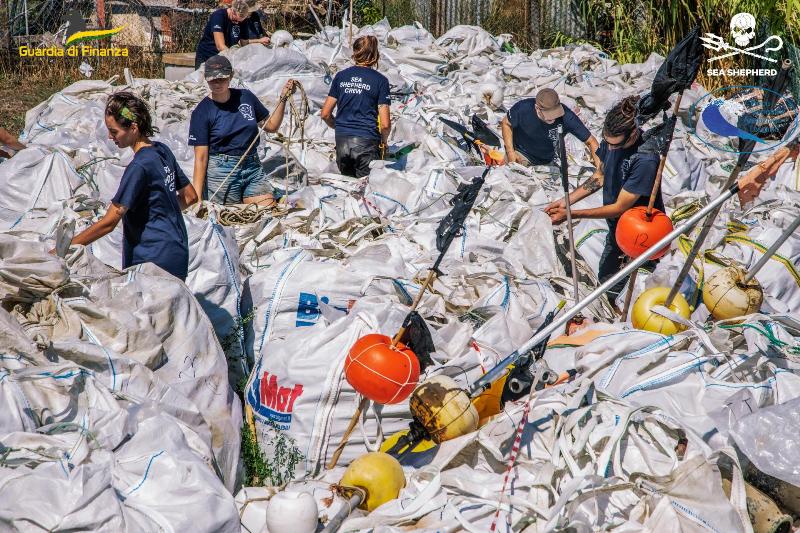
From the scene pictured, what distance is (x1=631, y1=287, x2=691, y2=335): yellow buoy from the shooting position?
11.4 feet

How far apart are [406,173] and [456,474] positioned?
320cm

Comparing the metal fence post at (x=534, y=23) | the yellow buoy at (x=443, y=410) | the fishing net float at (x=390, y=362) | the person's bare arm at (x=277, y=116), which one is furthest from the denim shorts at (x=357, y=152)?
the metal fence post at (x=534, y=23)

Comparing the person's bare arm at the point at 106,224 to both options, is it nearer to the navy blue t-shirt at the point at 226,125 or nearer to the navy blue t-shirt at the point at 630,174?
the navy blue t-shirt at the point at 226,125

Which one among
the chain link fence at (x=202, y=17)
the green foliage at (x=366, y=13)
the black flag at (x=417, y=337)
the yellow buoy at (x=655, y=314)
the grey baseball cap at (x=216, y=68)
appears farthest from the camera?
the green foliage at (x=366, y=13)

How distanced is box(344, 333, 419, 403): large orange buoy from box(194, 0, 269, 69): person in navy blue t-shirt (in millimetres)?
Result: 6366

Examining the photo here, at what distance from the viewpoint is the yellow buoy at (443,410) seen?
2.85m

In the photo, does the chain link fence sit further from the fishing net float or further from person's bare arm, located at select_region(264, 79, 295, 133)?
the fishing net float

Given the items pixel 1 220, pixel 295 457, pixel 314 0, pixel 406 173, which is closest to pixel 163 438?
pixel 295 457

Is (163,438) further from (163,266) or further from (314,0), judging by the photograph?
(314,0)

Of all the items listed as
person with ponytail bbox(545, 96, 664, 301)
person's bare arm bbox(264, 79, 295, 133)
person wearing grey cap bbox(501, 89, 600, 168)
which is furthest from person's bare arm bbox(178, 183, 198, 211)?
person wearing grey cap bbox(501, 89, 600, 168)

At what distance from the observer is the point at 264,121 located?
544cm

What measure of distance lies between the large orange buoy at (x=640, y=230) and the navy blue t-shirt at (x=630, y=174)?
20.2 inches

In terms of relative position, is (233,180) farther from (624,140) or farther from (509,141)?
(624,140)

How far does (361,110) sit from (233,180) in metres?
1.23
